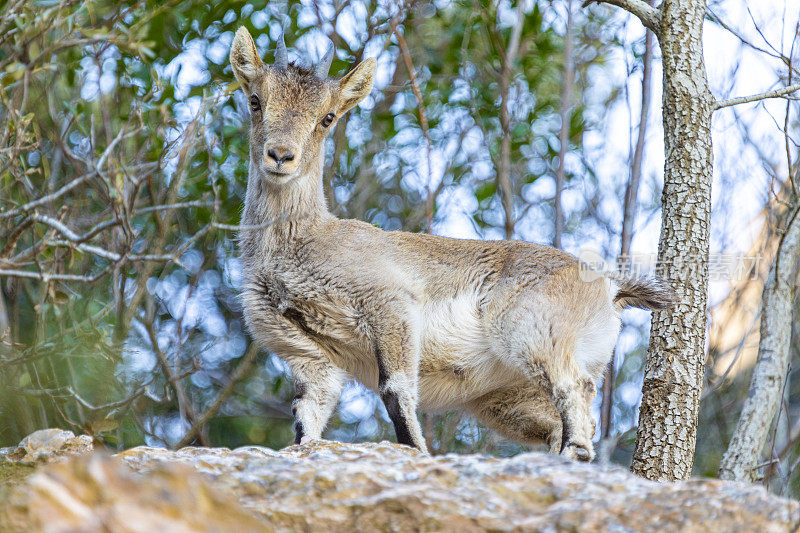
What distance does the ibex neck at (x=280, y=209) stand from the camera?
6133 mm

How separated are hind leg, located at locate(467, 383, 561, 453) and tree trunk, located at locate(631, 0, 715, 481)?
73cm

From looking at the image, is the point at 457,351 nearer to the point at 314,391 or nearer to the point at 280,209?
the point at 314,391

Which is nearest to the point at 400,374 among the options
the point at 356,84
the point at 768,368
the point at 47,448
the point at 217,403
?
the point at 47,448

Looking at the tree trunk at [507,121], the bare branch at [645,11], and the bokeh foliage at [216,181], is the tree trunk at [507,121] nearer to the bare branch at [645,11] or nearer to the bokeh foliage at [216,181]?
the bokeh foliage at [216,181]

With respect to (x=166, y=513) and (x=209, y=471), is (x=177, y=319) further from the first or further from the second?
(x=166, y=513)

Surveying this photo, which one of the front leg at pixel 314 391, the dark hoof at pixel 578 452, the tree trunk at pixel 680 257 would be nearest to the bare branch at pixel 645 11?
the tree trunk at pixel 680 257

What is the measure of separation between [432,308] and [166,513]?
4.08 meters

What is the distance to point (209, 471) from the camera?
338 cm

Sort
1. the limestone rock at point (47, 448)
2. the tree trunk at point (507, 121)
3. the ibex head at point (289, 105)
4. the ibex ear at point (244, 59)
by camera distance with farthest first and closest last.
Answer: the tree trunk at point (507, 121) → the ibex ear at point (244, 59) → the ibex head at point (289, 105) → the limestone rock at point (47, 448)

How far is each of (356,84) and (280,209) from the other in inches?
47.1

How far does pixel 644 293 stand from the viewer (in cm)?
578

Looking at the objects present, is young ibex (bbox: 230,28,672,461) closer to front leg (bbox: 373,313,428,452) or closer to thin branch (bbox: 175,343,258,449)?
front leg (bbox: 373,313,428,452)

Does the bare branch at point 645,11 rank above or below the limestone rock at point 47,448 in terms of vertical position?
above

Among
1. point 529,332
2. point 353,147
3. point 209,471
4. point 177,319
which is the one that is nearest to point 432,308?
point 529,332
